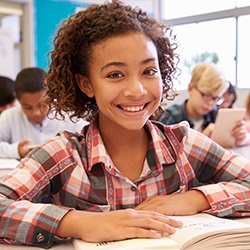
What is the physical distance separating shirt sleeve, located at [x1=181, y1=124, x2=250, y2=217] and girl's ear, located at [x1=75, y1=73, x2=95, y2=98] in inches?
10.6

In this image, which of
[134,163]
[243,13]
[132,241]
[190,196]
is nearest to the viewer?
[132,241]

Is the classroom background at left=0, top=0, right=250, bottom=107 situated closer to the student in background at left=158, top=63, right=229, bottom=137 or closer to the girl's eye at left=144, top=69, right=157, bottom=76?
the student in background at left=158, top=63, right=229, bottom=137

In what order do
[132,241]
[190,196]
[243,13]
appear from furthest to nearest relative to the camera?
[243,13] < [190,196] < [132,241]

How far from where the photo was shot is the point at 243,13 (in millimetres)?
5340

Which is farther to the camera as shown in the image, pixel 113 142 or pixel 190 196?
pixel 113 142

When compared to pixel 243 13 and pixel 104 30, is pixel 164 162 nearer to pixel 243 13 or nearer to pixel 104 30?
pixel 104 30

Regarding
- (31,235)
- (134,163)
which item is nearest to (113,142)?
(134,163)

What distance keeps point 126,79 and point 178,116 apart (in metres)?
1.75

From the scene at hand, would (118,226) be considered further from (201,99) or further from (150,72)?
(201,99)

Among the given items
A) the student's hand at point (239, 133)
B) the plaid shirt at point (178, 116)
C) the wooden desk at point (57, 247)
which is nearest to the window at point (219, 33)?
the plaid shirt at point (178, 116)

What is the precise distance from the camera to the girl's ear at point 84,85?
1.10 m

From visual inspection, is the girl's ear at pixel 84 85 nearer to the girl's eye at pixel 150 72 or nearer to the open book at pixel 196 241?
the girl's eye at pixel 150 72

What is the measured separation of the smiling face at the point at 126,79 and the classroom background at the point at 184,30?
3659 mm

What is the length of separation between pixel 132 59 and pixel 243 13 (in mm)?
4751
